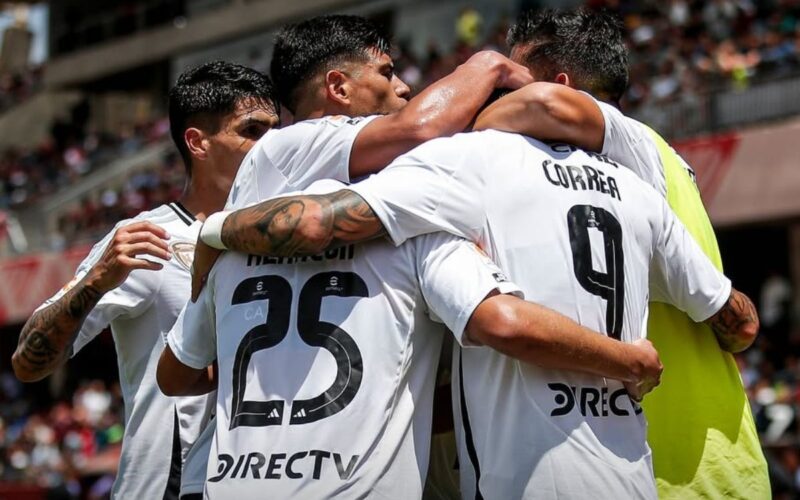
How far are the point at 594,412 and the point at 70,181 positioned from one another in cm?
3090

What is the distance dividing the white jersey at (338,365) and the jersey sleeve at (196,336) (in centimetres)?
21

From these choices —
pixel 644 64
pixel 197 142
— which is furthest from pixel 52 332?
pixel 644 64

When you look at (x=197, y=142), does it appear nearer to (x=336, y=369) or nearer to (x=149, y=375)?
(x=149, y=375)

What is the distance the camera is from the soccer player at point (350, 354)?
3.19 m

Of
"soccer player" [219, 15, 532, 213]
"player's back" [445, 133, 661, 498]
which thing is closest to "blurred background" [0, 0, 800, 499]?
"soccer player" [219, 15, 532, 213]

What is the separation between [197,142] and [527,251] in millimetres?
1768

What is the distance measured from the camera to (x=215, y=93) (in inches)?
185

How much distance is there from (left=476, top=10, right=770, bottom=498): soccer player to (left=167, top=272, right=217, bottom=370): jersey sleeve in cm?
93

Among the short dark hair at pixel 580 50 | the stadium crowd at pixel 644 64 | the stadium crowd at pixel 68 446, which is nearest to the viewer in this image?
the short dark hair at pixel 580 50

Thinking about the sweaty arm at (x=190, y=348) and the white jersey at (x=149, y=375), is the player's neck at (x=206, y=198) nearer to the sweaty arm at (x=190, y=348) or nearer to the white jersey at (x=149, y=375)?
the white jersey at (x=149, y=375)

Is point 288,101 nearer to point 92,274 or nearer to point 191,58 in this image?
point 92,274

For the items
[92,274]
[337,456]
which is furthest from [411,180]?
[92,274]

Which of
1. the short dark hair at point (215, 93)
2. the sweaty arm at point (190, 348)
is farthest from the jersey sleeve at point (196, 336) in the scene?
the short dark hair at point (215, 93)

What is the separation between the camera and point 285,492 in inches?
127
